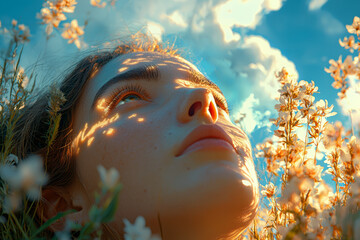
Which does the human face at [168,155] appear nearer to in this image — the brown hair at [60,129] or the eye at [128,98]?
the eye at [128,98]

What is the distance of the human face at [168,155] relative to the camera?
130cm

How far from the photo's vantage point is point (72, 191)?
74.5 inches

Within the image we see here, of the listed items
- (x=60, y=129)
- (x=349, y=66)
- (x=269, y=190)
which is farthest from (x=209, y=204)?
(x=60, y=129)

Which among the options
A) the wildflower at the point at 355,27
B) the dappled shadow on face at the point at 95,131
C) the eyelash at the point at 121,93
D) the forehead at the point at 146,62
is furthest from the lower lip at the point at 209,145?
the wildflower at the point at 355,27

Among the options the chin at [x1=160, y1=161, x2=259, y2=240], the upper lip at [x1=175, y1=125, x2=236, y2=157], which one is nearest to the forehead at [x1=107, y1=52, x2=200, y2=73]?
the upper lip at [x1=175, y1=125, x2=236, y2=157]

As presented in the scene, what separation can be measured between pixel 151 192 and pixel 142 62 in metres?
0.93

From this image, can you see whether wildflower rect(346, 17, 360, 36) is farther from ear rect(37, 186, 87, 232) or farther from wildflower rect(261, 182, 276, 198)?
ear rect(37, 186, 87, 232)

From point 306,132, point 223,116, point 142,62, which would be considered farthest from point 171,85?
point 306,132

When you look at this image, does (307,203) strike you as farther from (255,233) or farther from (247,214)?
(255,233)

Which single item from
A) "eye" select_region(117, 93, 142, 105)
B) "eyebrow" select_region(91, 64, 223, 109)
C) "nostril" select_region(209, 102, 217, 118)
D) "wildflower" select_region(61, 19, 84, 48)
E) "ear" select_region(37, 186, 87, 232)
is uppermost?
"wildflower" select_region(61, 19, 84, 48)

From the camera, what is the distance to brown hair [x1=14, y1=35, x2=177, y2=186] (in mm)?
1942

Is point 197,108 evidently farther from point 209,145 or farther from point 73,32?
point 73,32

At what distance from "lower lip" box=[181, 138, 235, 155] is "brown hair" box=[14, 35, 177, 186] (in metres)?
0.89

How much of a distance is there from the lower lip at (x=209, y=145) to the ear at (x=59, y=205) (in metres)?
0.80
